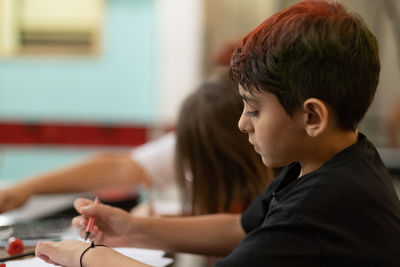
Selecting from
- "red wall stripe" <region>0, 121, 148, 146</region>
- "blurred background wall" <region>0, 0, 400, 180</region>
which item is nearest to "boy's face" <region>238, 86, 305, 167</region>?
"blurred background wall" <region>0, 0, 400, 180</region>

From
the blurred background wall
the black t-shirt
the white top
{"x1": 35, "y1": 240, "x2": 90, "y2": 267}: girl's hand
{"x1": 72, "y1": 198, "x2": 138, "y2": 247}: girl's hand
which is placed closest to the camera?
the black t-shirt

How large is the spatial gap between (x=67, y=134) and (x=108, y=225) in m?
2.27

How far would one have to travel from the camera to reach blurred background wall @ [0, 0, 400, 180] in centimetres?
295

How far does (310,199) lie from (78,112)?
8.59 ft

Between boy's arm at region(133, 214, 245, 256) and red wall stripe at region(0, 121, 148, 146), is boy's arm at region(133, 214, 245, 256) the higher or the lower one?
the higher one

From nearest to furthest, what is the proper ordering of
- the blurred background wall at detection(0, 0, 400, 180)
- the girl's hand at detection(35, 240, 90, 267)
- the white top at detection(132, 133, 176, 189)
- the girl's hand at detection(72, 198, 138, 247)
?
the girl's hand at detection(35, 240, 90, 267) < the girl's hand at detection(72, 198, 138, 247) < the white top at detection(132, 133, 176, 189) < the blurred background wall at detection(0, 0, 400, 180)

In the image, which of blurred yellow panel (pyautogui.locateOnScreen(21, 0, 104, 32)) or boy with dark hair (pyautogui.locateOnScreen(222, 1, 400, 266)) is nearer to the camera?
boy with dark hair (pyautogui.locateOnScreen(222, 1, 400, 266))

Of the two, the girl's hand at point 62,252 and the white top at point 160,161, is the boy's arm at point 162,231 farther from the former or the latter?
the white top at point 160,161

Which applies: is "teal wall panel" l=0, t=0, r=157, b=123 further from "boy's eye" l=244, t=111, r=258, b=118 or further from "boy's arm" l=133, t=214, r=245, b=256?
"boy's eye" l=244, t=111, r=258, b=118

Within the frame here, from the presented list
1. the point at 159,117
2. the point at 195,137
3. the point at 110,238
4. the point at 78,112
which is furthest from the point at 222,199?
the point at 78,112

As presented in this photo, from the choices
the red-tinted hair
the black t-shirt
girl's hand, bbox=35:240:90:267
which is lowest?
girl's hand, bbox=35:240:90:267

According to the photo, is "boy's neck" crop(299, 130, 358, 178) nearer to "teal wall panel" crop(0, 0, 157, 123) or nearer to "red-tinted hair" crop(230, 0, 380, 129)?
"red-tinted hair" crop(230, 0, 380, 129)

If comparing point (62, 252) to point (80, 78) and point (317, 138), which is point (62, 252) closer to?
point (317, 138)

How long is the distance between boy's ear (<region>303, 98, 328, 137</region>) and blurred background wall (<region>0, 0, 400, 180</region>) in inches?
92.1
